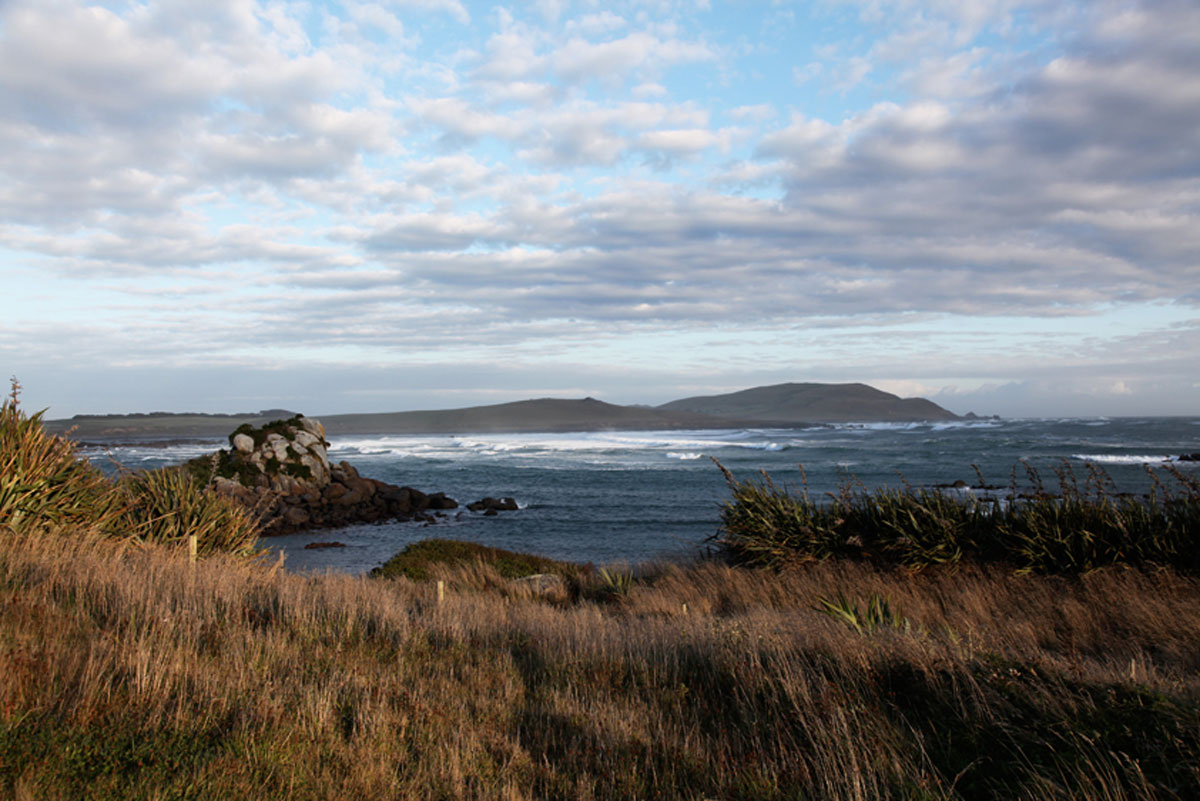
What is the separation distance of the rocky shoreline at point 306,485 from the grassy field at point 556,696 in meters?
23.6

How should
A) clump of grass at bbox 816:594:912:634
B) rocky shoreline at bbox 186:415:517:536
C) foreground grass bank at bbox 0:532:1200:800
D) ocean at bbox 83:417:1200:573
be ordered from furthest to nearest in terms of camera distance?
rocky shoreline at bbox 186:415:517:536 < ocean at bbox 83:417:1200:573 < clump of grass at bbox 816:594:912:634 < foreground grass bank at bbox 0:532:1200:800

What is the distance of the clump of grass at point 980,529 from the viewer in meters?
9.95

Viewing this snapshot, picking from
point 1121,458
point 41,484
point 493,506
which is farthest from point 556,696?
point 1121,458

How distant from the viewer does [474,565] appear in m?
17.3

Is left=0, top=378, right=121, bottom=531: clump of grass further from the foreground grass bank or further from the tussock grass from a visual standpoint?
the foreground grass bank

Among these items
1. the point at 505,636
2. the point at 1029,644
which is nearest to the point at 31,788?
the point at 505,636

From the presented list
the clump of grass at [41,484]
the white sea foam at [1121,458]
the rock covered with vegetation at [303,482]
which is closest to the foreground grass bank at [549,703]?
the clump of grass at [41,484]

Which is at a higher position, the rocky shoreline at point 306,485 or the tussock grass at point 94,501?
the tussock grass at point 94,501

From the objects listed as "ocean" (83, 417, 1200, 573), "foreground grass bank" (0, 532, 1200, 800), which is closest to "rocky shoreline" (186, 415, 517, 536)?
"ocean" (83, 417, 1200, 573)

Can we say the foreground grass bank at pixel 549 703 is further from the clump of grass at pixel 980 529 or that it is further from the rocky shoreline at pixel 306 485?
the rocky shoreline at pixel 306 485

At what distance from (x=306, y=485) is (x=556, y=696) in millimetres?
32590

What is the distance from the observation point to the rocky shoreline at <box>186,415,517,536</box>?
104ft

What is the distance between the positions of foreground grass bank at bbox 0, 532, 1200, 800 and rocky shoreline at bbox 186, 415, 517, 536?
2473cm

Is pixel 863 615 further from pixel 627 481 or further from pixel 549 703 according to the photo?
pixel 627 481
